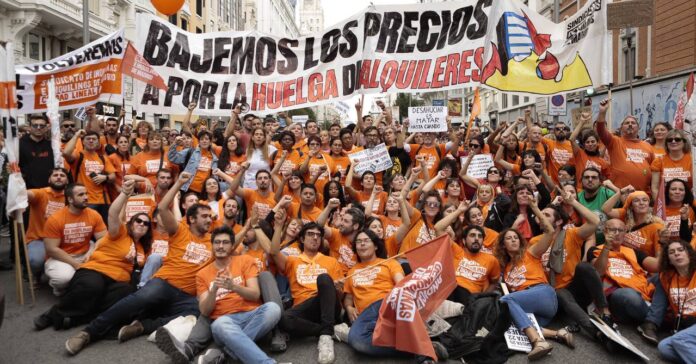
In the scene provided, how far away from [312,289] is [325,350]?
789 mm

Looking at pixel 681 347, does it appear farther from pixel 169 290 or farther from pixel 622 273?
pixel 169 290

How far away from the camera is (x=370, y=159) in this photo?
761cm

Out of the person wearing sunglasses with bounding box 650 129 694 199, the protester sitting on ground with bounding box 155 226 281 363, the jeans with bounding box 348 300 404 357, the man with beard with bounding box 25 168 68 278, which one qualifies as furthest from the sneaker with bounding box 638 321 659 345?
the man with beard with bounding box 25 168 68 278

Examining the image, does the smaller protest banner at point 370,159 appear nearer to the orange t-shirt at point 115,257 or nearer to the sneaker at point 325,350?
the sneaker at point 325,350

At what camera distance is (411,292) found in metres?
4.66

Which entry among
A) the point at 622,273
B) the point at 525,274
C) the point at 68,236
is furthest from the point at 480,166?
the point at 68,236

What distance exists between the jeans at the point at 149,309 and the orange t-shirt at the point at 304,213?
1.73 meters

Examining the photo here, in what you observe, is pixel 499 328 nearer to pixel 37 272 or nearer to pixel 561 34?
pixel 561 34

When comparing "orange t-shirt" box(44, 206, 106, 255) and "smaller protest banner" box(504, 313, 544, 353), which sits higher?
"orange t-shirt" box(44, 206, 106, 255)

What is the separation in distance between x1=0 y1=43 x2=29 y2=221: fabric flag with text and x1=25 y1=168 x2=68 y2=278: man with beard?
30 cm

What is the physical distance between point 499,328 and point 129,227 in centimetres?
411

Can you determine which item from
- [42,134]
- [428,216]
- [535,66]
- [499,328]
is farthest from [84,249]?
[535,66]

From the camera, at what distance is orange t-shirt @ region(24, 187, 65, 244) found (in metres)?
6.46

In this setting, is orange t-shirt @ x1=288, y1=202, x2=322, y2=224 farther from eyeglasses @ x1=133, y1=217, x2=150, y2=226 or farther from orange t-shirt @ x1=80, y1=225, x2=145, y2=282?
orange t-shirt @ x1=80, y1=225, x2=145, y2=282
